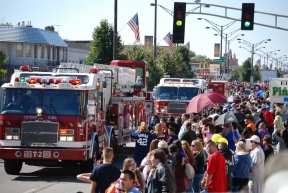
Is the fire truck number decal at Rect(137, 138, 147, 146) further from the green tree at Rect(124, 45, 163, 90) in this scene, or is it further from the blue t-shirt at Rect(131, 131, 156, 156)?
the green tree at Rect(124, 45, 163, 90)

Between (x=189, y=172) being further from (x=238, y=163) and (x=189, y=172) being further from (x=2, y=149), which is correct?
(x=2, y=149)

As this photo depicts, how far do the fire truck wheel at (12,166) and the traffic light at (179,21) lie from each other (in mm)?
10677

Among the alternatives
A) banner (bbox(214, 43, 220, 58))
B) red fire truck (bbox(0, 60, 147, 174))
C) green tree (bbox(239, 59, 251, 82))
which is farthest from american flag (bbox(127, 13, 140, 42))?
banner (bbox(214, 43, 220, 58))

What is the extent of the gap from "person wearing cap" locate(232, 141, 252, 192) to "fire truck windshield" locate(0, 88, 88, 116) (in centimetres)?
605

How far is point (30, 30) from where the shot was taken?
64312 millimetres

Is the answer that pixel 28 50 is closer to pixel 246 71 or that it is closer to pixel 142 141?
pixel 142 141

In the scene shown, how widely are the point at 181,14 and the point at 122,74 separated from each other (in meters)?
3.95

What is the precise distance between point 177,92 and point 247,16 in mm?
10246

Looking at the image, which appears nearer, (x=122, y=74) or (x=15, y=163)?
(x=15, y=163)

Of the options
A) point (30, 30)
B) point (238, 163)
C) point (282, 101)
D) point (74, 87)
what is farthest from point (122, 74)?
point (30, 30)

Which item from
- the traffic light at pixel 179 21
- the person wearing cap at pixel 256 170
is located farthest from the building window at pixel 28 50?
the person wearing cap at pixel 256 170

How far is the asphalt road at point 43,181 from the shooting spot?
14570 mm

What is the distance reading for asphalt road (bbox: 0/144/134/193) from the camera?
1457 centimetres

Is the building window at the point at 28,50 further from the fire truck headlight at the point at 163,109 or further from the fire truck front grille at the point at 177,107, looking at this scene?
the fire truck front grille at the point at 177,107
